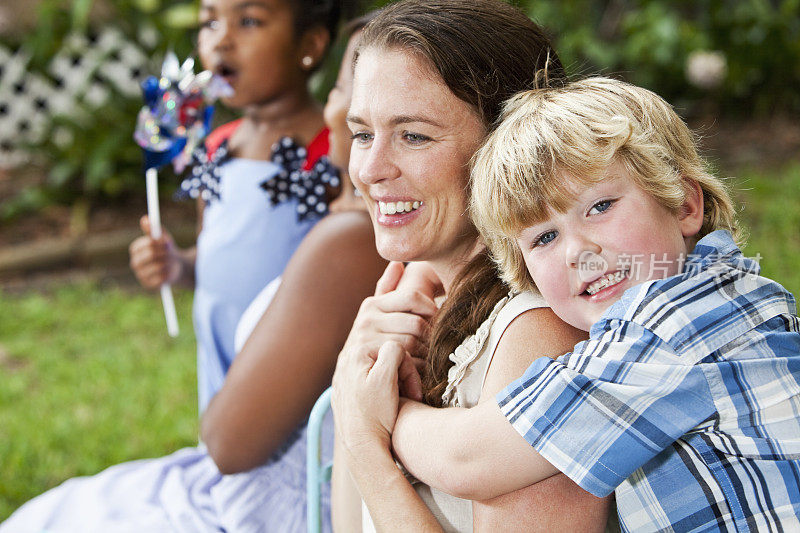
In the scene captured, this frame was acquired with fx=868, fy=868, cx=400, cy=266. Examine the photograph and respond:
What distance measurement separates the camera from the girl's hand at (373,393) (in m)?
1.42

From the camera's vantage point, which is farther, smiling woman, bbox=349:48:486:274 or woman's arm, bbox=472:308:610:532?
smiling woman, bbox=349:48:486:274

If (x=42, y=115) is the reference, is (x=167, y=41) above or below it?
above

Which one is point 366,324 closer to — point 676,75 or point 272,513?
point 272,513

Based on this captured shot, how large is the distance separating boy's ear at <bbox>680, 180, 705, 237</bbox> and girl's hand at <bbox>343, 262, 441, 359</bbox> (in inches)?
18.4

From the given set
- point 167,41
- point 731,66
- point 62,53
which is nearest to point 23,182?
point 62,53

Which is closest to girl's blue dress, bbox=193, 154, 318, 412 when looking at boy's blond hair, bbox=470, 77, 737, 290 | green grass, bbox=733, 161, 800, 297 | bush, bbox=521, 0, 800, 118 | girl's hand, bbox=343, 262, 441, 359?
girl's hand, bbox=343, 262, 441, 359

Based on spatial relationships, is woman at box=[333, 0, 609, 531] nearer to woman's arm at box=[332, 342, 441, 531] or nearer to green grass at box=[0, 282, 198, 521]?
woman's arm at box=[332, 342, 441, 531]

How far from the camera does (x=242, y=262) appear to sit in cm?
223

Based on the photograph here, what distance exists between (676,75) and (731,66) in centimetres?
48

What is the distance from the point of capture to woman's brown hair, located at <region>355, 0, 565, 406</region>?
1.40 m

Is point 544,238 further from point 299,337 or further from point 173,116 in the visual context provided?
point 173,116

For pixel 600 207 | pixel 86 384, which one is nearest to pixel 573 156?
pixel 600 207

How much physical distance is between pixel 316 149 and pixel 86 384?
2.65m

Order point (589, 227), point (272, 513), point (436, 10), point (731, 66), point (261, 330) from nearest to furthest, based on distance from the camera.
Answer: point (589, 227), point (436, 10), point (261, 330), point (272, 513), point (731, 66)
